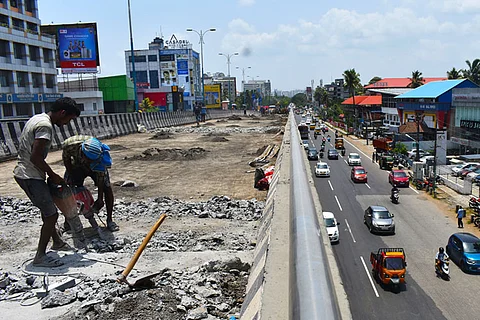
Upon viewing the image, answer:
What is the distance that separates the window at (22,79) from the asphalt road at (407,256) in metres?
40.1

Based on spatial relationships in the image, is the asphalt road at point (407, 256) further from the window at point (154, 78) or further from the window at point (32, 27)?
the window at point (154, 78)

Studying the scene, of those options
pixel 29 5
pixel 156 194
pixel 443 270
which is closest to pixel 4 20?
pixel 29 5

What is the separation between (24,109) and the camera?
50.2 meters

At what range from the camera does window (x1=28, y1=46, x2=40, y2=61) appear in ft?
178

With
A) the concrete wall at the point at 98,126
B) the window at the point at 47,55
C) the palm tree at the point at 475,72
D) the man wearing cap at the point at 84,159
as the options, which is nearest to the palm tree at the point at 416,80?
the palm tree at the point at 475,72

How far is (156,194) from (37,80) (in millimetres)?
48085

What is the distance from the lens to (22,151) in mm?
5918

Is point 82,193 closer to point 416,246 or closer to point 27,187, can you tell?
point 27,187

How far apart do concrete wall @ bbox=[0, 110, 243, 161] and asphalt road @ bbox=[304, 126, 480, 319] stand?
573 inches

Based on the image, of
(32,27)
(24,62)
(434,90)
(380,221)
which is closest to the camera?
(380,221)

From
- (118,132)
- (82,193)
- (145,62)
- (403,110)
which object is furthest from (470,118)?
(145,62)

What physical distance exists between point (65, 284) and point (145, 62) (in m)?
125

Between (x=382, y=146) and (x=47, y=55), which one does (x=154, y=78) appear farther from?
(x=382, y=146)

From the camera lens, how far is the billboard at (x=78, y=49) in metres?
58.0
